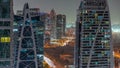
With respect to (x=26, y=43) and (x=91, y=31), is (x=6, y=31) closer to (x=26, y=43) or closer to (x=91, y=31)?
(x=26, y=43)

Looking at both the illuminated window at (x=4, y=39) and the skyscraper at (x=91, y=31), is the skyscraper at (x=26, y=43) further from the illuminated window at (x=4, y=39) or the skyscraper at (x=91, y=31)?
the illuminated window at (x=4, y=39)

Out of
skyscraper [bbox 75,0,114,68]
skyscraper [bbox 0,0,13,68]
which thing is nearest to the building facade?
skyscraper [bbox 75,0,114,68]

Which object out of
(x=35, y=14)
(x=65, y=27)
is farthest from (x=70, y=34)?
(x=35, y=14)

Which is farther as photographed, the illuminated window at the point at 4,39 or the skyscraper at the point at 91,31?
the skyscraper at the point at 91,31

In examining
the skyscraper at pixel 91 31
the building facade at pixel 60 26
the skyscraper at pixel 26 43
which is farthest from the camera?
the building facade at pixel 60 26

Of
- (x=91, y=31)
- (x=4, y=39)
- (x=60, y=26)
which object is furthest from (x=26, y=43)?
(x=60, y=26)

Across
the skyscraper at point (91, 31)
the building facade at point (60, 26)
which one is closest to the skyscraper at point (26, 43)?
the skyscraper at point (91, 31)

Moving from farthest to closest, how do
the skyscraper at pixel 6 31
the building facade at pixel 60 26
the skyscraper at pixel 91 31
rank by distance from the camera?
the building facade at pixel 60 26 → the skyscraper at pixel 91 31 → the skyscraper at pixel 6 31

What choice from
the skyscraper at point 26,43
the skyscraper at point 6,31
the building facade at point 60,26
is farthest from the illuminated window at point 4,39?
the building facade at point 60,26
